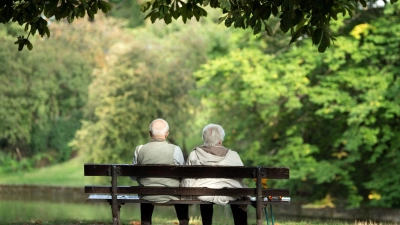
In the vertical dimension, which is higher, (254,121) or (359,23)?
(359,23)

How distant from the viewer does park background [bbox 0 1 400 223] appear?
75.0ft

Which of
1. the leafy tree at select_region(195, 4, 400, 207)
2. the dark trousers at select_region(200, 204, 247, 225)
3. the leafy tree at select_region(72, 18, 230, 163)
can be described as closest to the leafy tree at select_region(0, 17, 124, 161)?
the leafy tree at select_region(72, 18, 230, 163)

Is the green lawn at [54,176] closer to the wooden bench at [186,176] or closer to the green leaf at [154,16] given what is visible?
the green leaf at [154,16]

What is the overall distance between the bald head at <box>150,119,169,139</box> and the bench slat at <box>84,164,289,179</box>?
17.4 inches

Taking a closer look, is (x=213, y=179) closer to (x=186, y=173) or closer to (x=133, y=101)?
(x=186, y=173)

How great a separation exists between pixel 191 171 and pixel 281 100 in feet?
60.8

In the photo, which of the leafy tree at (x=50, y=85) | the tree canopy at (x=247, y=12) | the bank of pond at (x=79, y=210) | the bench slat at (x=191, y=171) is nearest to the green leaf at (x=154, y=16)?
the tree canopy at (x=247, y=12)

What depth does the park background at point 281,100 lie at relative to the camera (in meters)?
22.9

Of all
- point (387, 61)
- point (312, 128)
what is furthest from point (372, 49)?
point (312, 128)

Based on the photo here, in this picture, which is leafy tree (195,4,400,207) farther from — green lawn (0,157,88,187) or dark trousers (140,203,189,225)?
green lawn (0,157,88,187)

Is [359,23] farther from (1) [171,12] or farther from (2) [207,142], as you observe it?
(2) [207,142]

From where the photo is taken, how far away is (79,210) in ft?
91.0

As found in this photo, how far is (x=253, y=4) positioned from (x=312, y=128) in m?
17.9

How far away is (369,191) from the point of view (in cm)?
2522
